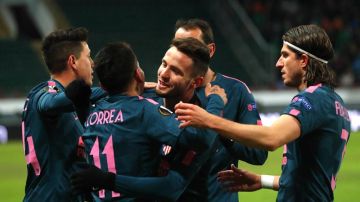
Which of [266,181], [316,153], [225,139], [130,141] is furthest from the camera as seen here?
[266,181]

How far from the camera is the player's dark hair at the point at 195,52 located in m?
4.50

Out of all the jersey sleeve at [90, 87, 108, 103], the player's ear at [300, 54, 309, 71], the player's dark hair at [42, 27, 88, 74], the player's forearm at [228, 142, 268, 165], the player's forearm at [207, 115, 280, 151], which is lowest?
the player's forearm at [228, 142, 268, 165]

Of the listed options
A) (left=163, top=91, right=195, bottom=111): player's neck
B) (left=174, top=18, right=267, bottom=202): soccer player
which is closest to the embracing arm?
(left=163, top=91, right=195, bottom=111): player's neck

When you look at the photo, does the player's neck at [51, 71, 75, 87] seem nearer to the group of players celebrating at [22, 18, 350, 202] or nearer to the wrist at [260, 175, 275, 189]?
the group of players celebrating at [22, 18, 350, 202]

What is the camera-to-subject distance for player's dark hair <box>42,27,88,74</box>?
5219 millimetres

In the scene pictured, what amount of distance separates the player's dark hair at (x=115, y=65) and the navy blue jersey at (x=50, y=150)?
2.49 ft

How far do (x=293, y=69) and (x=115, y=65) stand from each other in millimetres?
1164

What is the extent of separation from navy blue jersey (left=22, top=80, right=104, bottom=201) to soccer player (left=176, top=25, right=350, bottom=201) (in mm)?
1214

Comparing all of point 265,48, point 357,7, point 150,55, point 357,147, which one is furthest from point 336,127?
point 357,7

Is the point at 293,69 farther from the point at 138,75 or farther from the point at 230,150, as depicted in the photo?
the point at 138,75

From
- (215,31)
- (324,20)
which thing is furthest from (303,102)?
(215,31)

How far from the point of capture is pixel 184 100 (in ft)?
15.5

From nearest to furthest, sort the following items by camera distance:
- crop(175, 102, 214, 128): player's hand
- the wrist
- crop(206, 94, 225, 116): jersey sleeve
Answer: crop(175, 102, 214, 128): player's hand < crop(206, 94, 225, 116): jersey sleeve < the wrist

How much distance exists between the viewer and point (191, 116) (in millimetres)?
4027
